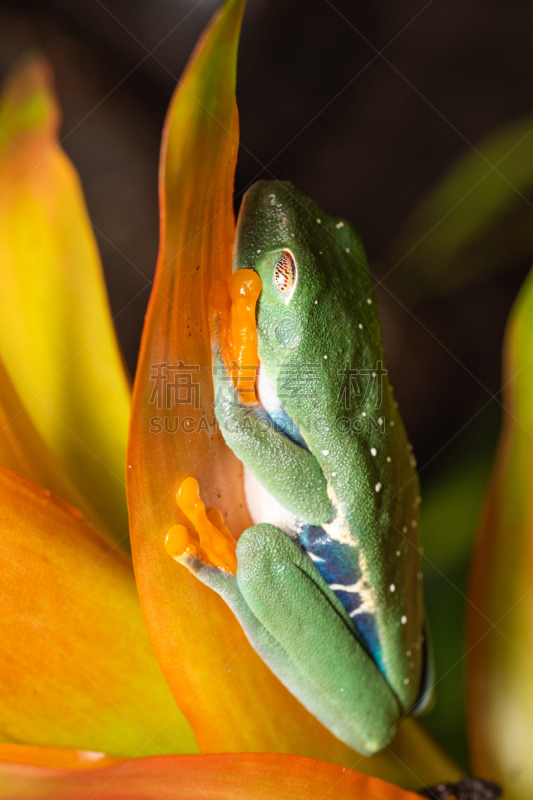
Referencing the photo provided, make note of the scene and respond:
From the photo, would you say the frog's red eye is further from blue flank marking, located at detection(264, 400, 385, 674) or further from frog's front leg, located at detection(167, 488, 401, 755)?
frog's front leg, located at detection(167, 488, 401, 755)

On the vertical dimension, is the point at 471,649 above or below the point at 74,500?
above

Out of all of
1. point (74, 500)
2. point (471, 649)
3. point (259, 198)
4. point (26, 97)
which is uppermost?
point (259, 198)

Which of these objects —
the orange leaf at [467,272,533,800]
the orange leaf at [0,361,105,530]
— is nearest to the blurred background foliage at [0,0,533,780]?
the orange leaf at [467,272,533,800]

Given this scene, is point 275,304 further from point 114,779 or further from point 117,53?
point 114,779

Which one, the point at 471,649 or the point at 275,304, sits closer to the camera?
the point at 275,304

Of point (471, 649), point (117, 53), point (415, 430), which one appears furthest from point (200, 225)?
point (415, 430)

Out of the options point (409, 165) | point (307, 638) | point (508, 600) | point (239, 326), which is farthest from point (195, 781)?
point (409, 165)

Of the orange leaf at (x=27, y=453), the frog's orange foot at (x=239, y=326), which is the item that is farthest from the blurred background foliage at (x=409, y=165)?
the orange leaf at (x=27, y=453)

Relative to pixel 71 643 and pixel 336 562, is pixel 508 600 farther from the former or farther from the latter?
pixel 71 643
